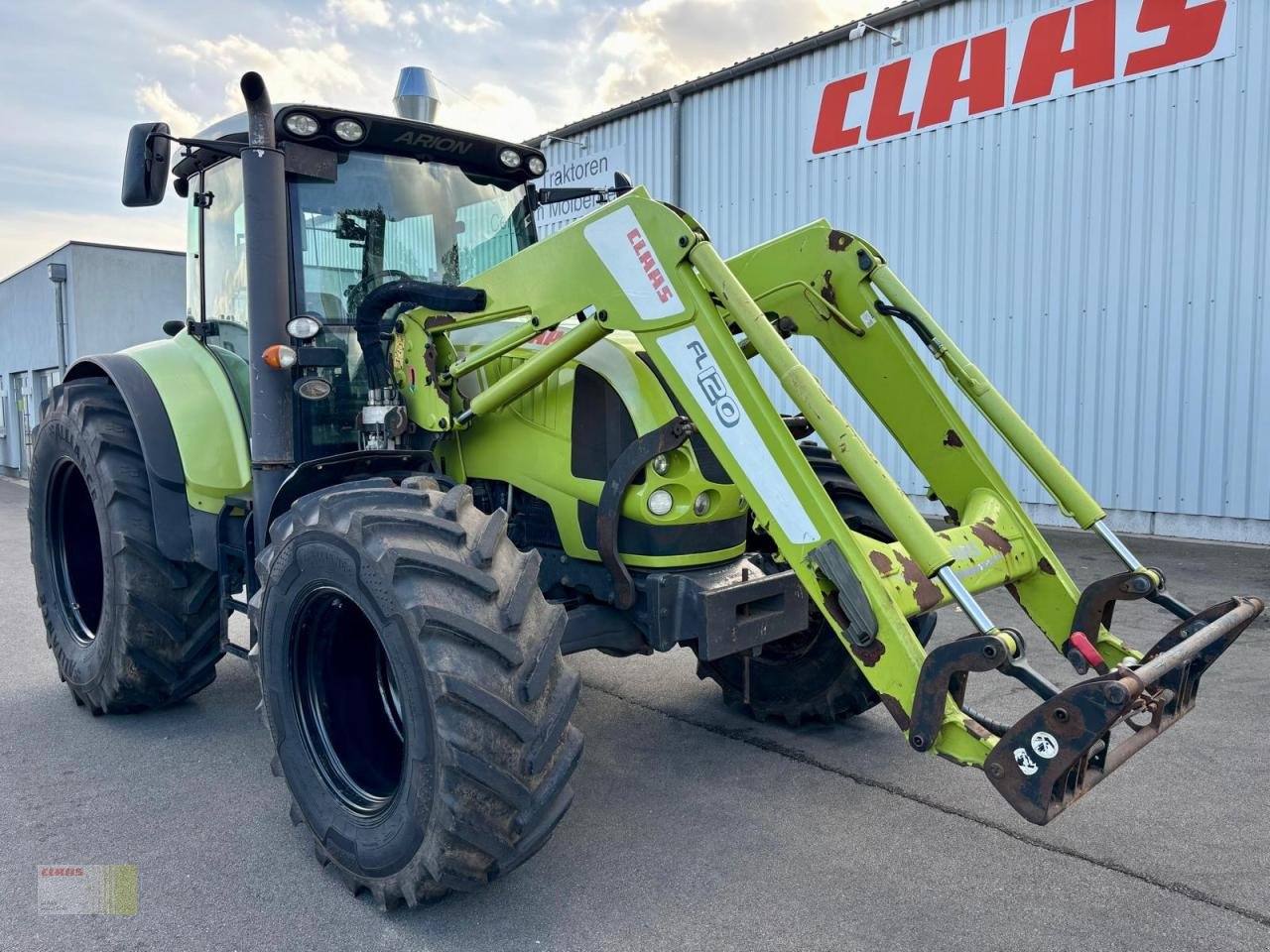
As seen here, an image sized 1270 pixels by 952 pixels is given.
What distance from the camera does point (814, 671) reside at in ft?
14.1

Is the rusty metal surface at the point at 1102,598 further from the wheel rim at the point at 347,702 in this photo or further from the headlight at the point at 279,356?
the headlight at the point at 279,356

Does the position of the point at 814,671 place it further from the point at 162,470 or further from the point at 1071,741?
the point at 162,470

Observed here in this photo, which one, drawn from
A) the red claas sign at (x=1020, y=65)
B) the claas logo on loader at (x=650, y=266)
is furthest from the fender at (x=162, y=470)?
the red claas sign at (x=1020, y=65)

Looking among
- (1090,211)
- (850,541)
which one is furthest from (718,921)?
(1090,211)

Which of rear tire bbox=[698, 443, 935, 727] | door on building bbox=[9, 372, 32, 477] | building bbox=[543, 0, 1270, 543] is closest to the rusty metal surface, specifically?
rear tire bbox=[698, 443, 935, 727]

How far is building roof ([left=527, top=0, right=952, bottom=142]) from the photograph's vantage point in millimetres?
9727

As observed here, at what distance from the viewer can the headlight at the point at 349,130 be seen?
12.5 feet

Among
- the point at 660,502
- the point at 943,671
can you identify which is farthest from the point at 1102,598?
the point at 660,502

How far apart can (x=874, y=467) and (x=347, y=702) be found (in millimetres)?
1935

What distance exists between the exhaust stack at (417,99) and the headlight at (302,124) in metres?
0.73

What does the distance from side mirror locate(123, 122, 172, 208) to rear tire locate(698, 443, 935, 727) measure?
9.39ft

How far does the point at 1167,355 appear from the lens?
852cm

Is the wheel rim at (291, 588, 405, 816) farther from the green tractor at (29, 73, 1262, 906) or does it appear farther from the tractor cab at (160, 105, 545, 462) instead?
the tractor cab at (160, 105, 545, 462)

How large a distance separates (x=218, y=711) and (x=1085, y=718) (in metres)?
3.98
